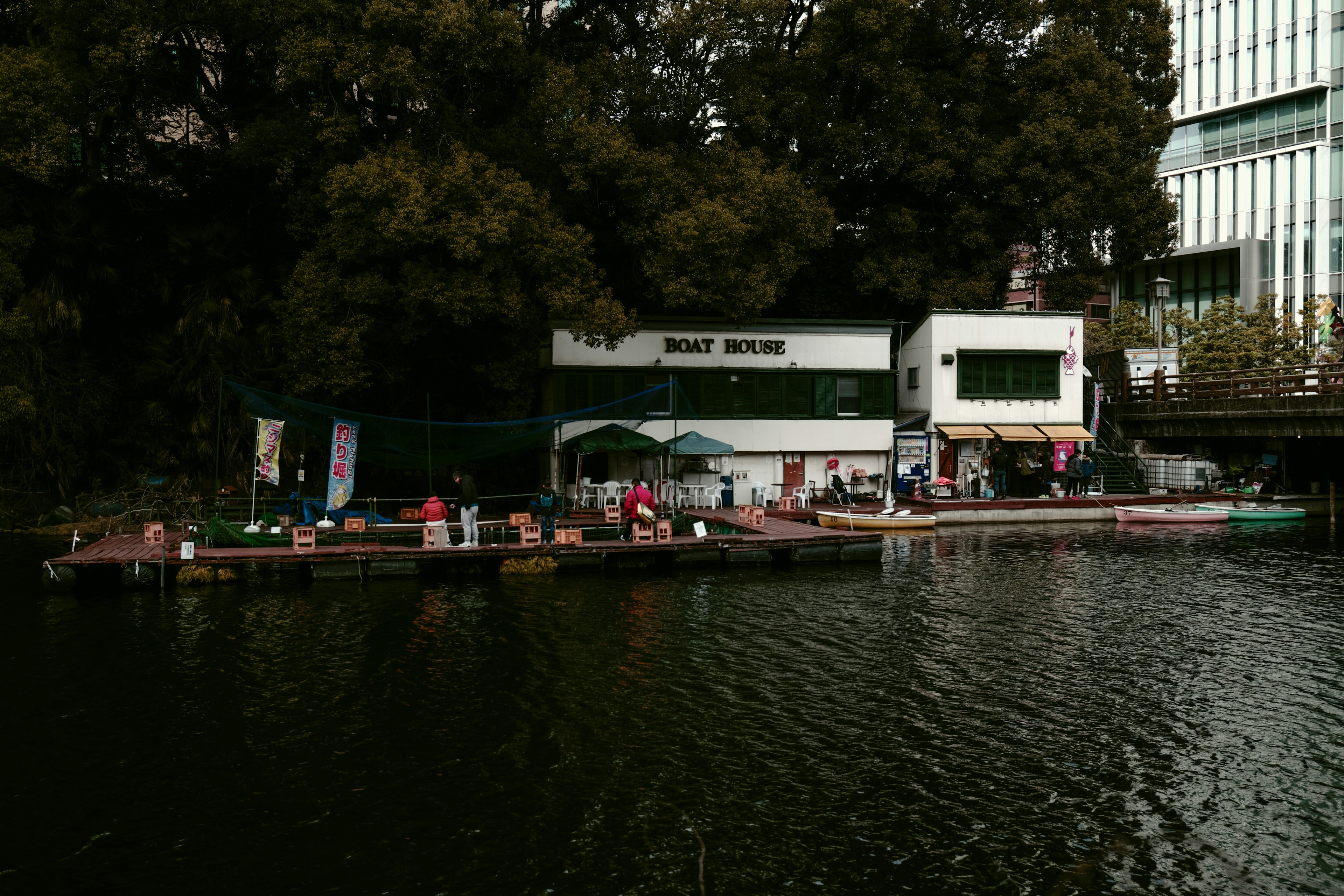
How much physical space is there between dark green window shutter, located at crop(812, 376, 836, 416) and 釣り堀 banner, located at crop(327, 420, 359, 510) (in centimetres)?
1914

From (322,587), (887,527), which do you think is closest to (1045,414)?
(887,527)

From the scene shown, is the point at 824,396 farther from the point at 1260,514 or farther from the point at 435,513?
the point at 435,513

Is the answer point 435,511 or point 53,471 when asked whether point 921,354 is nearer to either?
point 435,511

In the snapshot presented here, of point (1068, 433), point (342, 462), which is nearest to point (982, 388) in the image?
point (1068, 433)

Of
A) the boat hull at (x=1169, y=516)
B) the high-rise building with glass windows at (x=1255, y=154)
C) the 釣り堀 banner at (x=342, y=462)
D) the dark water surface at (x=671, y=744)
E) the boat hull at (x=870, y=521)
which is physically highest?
the high-rise building with glass windows at (x=1255, y=154)

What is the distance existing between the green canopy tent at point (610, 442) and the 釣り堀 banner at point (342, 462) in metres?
8.88

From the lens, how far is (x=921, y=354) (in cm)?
4188

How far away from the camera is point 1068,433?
138 ft

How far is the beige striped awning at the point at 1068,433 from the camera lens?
136ft

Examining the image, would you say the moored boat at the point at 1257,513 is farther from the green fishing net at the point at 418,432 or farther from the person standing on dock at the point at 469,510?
the person standing on dock at the point at 469,510

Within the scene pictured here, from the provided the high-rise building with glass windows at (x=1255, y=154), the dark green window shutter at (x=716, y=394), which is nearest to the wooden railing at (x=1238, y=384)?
the dark green window shutter at (x=716, y=394)

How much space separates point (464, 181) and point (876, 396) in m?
18.3

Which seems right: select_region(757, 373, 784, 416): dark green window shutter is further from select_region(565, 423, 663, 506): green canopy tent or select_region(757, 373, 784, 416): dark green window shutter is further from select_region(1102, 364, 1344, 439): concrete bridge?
select_region(1102, 364, 1344, 439): concrete bridge

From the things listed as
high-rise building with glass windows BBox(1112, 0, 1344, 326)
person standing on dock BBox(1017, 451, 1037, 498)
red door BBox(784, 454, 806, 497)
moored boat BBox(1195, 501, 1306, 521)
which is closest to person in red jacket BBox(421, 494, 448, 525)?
red door BBox(784, 454, 806, 497)
